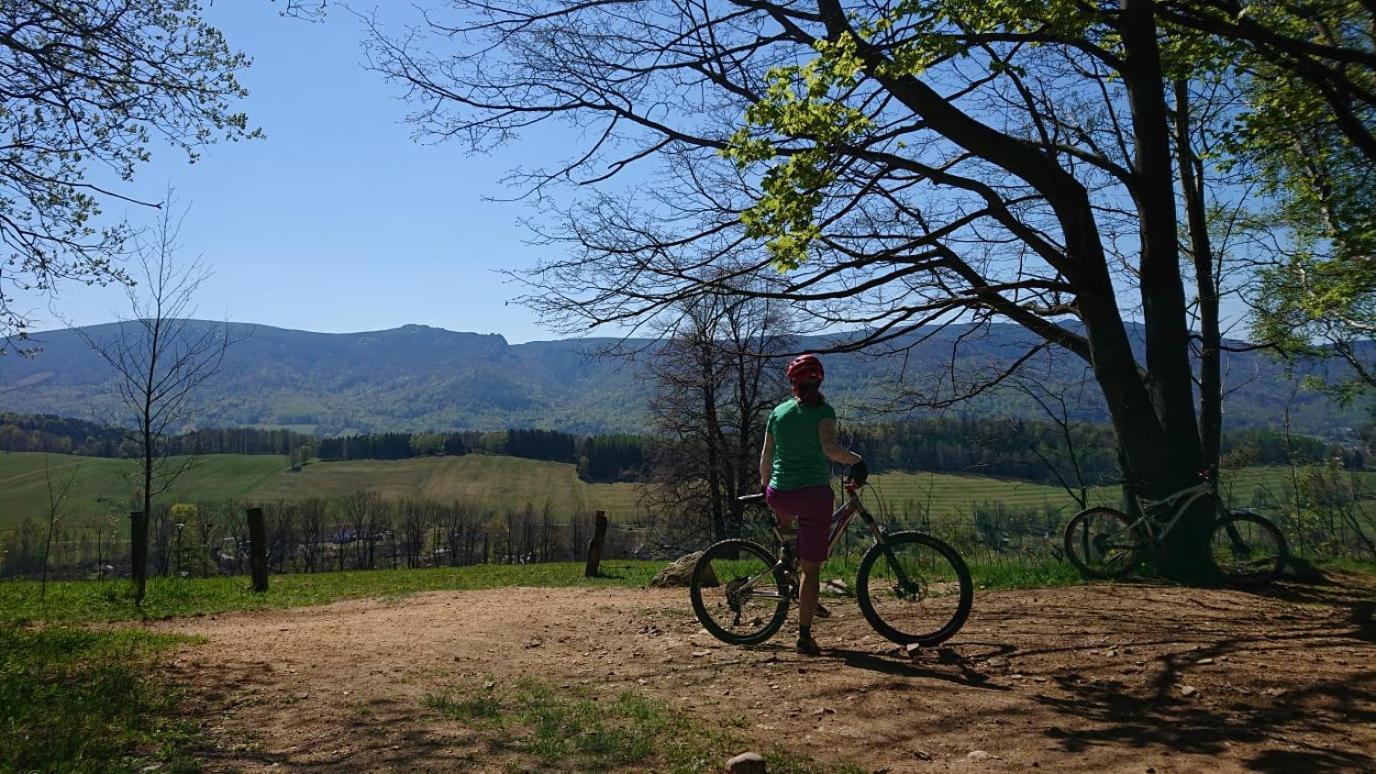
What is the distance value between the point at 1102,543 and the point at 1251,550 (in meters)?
1.40

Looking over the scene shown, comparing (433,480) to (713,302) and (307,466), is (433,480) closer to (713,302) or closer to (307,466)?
(307,466)

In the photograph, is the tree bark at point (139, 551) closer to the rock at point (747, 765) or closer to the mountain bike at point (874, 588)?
the mountain bike at point (874, 588)

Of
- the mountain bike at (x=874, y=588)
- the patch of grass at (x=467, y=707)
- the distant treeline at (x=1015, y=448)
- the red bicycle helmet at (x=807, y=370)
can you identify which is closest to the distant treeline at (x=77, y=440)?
the distant treeline at (x=1015, y=448)

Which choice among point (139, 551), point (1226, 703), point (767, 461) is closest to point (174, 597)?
point (139, 551)

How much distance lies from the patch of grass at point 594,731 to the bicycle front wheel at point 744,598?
1.52m

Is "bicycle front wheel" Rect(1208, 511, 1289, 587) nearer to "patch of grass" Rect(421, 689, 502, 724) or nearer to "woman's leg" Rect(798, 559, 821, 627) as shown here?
"woman's leg" Rect(798, 559, 821, 627)

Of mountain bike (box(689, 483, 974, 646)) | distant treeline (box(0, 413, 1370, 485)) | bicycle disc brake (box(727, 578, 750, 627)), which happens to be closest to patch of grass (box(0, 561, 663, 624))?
distant treeline (box(0, 413, 1370, 485))

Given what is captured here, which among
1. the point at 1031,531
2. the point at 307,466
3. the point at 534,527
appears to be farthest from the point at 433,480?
the point at 1031,531

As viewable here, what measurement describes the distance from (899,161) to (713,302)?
2.95m

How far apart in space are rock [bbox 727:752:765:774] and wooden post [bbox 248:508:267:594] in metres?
15.3

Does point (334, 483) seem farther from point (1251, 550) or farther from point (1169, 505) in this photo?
point (1251, 550)

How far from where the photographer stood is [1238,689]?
4793 mm

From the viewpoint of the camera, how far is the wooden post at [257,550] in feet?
53.6

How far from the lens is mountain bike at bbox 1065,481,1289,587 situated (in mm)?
8256
